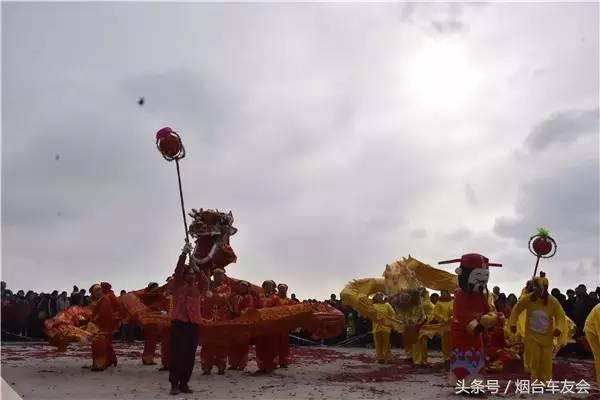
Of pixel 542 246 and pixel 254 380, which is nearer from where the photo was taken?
pixel 542 246

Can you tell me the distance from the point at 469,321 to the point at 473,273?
688mm

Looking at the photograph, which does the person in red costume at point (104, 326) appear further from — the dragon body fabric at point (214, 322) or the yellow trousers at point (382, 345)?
the yellow trousers at point (382, 345)

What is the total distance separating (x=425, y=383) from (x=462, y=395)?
4.79 ft

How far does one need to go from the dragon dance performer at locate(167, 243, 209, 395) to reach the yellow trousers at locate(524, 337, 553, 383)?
16.2 ft

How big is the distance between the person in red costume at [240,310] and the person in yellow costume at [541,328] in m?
4.53

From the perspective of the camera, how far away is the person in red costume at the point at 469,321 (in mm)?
9117

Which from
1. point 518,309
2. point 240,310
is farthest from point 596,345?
point 240,310

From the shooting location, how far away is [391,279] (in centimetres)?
1348

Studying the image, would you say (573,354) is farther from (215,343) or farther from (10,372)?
(10,372)

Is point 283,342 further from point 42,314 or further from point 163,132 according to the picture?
point 42,314

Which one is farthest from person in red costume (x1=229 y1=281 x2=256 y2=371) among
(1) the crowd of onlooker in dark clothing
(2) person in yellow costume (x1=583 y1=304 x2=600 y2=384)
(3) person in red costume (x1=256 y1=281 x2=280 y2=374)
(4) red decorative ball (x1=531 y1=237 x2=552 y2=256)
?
(1) the crowd of onlooker in dark clothing

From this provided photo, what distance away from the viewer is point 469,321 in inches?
359

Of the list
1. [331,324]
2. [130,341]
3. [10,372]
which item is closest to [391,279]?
[331,324]

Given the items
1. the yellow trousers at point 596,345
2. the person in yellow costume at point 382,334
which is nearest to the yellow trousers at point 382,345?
the person in yellow costume at point 382,334
